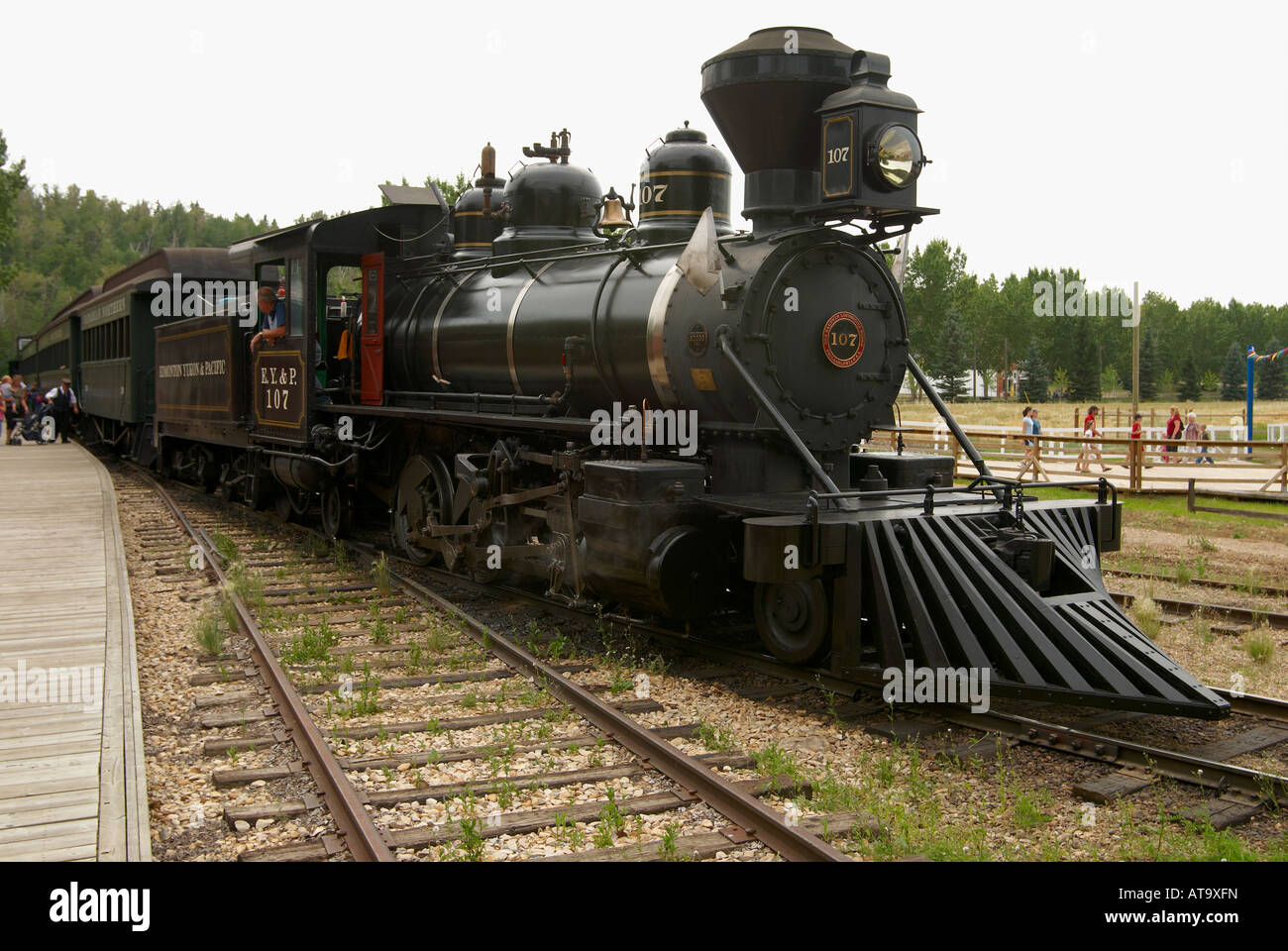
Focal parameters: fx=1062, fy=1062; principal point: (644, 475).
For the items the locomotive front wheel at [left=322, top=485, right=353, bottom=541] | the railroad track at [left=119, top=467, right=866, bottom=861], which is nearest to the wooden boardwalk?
the railroad track at [left=119, top=467, right=866, bottom=861]

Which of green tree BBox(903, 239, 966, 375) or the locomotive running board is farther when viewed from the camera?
green tree BBox(903, 239, 966, 375)

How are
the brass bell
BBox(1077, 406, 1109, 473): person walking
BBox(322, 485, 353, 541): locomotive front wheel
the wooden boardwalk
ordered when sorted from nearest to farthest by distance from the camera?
the wooden boardwalk, the brass bell, BBox(322, 485, 353, 541): locomotive front wheel, BBox(1077, 406, 1109, 473): person walking

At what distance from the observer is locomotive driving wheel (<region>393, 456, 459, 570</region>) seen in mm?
9617

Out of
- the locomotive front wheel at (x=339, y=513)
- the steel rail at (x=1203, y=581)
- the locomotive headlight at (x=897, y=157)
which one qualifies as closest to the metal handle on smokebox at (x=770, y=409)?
the locomotive headlight at (x=897, y=157)

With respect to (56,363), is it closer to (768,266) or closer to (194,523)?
(194,523)

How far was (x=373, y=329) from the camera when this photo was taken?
11000 millimetres

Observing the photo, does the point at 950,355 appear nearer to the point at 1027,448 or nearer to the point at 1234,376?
the point at 1234,376

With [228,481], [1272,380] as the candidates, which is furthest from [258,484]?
[1272,380]

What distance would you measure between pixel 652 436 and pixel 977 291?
206ft

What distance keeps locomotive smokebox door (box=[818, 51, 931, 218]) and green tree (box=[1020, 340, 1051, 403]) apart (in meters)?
53.8

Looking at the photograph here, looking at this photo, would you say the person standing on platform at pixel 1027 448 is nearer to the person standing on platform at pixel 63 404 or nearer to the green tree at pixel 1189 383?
the person standing on platform at pixel 63 404

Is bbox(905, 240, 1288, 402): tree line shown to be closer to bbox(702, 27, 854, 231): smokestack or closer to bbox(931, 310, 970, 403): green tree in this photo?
bbox(931, 310, 970, 403): green tree

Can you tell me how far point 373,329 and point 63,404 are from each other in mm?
21290
